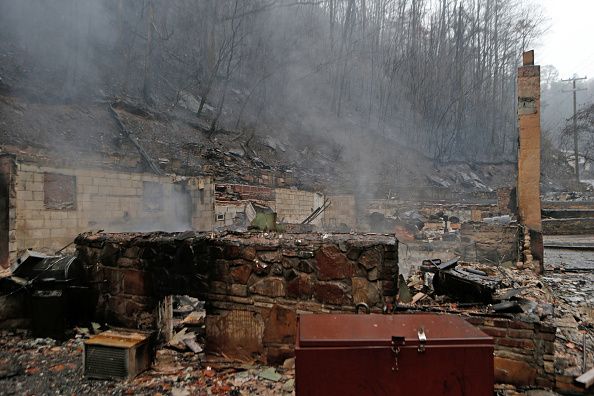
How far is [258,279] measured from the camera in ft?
10.6

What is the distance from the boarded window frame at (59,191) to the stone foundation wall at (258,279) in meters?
5.09

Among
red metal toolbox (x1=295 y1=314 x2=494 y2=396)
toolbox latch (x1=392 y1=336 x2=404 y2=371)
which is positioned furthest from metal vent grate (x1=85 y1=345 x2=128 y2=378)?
toolbox latch (x1=392 y1=336 x2=404 y2=371)

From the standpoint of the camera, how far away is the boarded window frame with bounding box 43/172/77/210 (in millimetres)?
7277

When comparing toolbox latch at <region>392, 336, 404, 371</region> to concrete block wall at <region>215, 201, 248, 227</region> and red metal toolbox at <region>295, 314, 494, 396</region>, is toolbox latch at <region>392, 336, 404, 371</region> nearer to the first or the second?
red metal toolbox at <region>295, 314, 494, 396</region>

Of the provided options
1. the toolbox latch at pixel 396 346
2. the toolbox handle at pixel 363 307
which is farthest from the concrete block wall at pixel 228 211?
the toolbox latch at pixel 396 346

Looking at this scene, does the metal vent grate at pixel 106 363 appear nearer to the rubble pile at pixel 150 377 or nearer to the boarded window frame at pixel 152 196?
the rubble pile at pixel 150 377

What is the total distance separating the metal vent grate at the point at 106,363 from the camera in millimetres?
2945

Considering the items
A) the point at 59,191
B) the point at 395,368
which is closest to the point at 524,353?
the point at 395,368

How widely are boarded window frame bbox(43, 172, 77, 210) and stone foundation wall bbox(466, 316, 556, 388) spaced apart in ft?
27.5

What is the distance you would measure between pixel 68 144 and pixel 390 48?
940 inches

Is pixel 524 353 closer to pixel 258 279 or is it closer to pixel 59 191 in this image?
pixel 258 279

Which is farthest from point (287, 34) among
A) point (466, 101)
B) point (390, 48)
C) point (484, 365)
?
point (484, 365)

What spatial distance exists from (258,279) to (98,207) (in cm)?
684

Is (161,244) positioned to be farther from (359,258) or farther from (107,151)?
(107,151)
